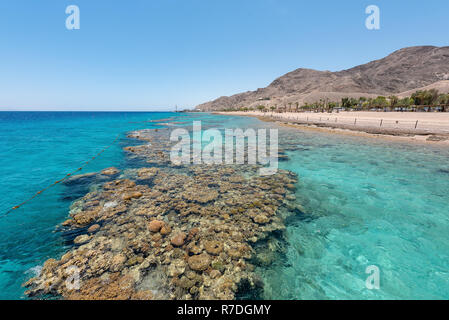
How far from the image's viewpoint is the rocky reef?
4758 mm

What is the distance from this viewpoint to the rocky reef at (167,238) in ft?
15.6

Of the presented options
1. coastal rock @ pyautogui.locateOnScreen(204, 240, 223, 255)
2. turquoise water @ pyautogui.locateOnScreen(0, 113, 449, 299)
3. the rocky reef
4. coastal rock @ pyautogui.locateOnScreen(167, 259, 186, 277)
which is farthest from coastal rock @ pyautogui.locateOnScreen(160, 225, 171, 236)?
turquoise water @ pyautogui.locateOnScreen(0, 113, 449, 299)

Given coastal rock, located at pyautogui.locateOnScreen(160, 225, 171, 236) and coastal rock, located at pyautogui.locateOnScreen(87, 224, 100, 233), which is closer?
coastal rock, located at pyautogui.locateOnScreen(160, 225, 171, 236)

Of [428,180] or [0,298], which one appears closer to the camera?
[0,298]

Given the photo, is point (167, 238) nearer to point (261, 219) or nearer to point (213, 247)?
point (213, 247)

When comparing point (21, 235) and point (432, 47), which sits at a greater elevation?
point (432, 47)

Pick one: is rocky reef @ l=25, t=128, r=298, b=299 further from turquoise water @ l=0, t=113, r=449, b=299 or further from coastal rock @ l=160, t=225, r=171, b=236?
turquoise water @ l=0, t=113, r=449, b=299

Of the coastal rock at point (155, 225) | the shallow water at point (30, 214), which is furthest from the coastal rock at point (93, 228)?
the coastal rock at point (155, 225)

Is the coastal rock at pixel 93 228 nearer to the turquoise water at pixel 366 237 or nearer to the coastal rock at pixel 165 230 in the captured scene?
the coastal rock at pixel 165 230

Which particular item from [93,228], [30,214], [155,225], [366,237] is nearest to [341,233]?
[366,237]

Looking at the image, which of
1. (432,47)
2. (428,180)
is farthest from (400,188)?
(432,47)

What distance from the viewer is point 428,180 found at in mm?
11875
